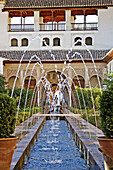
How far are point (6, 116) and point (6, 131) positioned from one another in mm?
181

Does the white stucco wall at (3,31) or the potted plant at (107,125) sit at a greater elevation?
the white stucco wall at (3,31)

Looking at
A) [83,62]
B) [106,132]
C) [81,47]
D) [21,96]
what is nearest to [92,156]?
[106,132]

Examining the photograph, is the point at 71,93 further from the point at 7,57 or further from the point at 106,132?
the point at 106,132

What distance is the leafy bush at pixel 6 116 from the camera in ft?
12.6

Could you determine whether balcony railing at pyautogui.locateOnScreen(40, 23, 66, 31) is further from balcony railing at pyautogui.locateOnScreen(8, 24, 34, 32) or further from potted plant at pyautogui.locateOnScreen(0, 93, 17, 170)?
potted plant at pyautogui.locateOnScreen(0, 93, 17, 170)

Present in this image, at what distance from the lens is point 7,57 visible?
23.1 meters

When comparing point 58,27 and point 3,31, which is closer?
point 3,31

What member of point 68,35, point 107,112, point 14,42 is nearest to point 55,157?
point 107,112

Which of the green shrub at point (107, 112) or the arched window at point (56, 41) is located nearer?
the green shrub at point (107, 112)

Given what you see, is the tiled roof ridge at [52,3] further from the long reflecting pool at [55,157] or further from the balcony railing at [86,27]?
the long reflecting pool at [55,157]

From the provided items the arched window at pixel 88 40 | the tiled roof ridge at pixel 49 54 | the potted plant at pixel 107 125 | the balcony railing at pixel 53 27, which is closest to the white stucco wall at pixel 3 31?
the tiled roof ridge at pixel 49 54

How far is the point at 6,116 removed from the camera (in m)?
3.88

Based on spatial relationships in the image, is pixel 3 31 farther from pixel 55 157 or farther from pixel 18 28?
pixel 55 157

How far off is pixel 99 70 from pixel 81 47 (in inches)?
98.7
